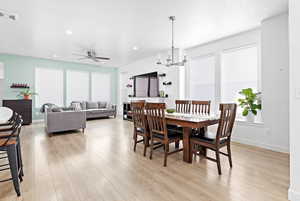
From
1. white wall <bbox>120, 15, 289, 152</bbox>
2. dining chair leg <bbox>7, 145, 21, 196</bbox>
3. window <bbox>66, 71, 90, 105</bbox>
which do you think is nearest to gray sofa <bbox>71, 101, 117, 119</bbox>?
window <bbox>66, 71, 90, 105</bbox>

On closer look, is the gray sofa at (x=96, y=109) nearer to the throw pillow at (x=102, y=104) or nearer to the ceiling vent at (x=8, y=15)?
the throw pillow at (x=102, y=104)

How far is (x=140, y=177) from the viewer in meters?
2.22

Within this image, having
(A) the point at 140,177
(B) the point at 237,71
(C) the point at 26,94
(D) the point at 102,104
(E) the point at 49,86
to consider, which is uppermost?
(B) the point at 237,71

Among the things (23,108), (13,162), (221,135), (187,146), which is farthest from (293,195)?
(23,108)

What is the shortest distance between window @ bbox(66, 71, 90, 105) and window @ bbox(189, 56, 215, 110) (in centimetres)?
540

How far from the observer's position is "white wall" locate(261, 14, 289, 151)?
10.3 ft

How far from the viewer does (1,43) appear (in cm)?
488

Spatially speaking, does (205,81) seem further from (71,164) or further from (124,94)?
(124,94)

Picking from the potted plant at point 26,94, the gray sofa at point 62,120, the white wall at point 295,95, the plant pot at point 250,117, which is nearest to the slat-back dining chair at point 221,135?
the white wall at point 295,95

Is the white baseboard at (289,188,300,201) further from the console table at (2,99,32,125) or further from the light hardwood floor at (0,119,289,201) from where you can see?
the console table at (2,99,32,125)

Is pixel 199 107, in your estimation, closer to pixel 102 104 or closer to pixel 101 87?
pixel 102 104

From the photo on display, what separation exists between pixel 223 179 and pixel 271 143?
6.44ft

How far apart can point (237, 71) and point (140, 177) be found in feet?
12.1

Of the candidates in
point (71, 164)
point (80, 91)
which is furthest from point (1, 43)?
point (71, 164)
